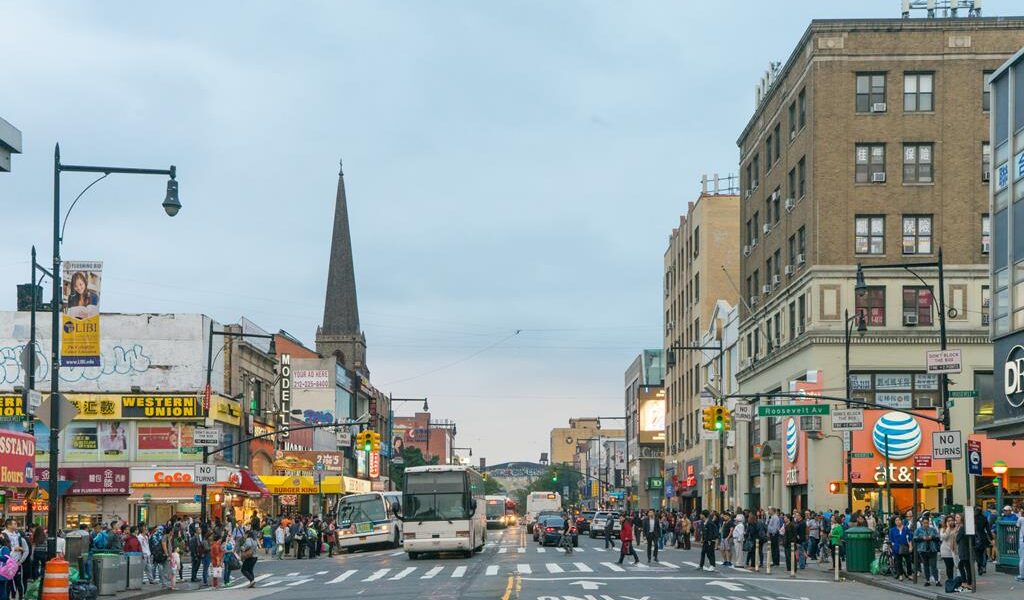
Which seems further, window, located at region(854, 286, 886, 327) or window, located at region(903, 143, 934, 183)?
window, located at region(903, 143, 934, 183)

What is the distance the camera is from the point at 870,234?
61.4 metres

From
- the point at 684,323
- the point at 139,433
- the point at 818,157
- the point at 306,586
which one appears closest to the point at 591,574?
the point at 306,586

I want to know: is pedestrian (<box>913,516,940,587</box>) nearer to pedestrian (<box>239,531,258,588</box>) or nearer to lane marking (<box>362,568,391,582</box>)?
lane marking (<box>362,568,391,582</box>)

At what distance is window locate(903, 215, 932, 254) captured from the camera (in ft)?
199

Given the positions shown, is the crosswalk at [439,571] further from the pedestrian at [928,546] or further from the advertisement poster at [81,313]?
the advertisement poster at [81,313]

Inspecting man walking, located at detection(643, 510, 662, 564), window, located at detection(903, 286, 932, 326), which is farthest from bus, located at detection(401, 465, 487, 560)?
window, located at detection(903, 286, 932, 326)

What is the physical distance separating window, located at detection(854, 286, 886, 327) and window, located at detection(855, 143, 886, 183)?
16.2 ft

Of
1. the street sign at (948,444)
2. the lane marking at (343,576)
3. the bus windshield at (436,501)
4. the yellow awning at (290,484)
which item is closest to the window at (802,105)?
the bus windshield at (436,501)

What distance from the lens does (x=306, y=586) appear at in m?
37.2

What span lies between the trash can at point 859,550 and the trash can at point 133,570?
20012 mm

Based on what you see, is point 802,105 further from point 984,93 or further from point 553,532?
point 553,532

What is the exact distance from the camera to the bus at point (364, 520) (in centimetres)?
6353

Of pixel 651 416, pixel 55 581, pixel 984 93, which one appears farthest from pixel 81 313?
pixel 651 416

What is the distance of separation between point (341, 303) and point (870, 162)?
87.5 m
